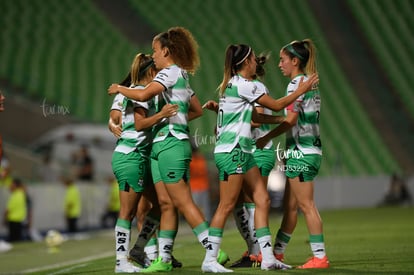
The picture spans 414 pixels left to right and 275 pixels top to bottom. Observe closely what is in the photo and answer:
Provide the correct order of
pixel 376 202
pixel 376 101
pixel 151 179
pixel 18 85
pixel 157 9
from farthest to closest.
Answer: pixel 157 9
pixel 376 101
pixel 376 202
pixel 18 85
pixel 151 179

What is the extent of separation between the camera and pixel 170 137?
8.45 metres

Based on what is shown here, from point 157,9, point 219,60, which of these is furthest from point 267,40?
point 157,9

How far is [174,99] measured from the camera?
8539 millimetres

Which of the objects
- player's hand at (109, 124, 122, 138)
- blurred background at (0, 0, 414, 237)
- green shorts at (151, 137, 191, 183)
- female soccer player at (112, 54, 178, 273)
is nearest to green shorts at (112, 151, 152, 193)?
female soccer player at (112, 54, 178, 273)

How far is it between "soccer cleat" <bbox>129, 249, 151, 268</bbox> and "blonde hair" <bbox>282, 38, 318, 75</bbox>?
7.77 feet

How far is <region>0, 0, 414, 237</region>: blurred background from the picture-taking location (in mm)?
28016

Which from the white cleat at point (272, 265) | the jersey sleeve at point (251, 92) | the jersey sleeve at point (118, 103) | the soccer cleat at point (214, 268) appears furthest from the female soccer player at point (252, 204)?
the jersey sleeve at point (118, 103)

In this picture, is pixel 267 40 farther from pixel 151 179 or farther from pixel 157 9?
pixel 151 179

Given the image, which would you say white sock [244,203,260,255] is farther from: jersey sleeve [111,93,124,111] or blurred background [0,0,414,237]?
blurred background [0,0,414,237]

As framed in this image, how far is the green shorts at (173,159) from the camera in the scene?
8.39 m

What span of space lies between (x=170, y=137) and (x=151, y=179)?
74 centimetres

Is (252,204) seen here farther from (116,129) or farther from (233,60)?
(233,60)

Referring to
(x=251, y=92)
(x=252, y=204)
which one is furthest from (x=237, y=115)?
(x=252, y=204)

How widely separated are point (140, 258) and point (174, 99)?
1780 mm
